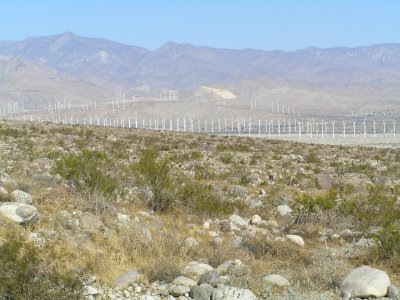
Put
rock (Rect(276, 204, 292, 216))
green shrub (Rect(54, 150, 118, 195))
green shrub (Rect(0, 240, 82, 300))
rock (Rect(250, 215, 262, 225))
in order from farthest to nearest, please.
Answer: rock (Rect(276, 204, 292, 216))
green shrub (Rect(54, 150, 118, 195))
rock (Rect(250, 215, 262, 225))
green shrub (Rect(0, 240, 82, 300))

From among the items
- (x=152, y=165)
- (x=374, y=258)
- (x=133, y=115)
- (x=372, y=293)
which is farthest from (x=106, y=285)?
(x=133, y=115)

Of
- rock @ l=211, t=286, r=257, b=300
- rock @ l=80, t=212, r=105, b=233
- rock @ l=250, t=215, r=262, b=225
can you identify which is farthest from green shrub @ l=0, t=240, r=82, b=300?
rock @ l=250, t=215, r=262, b=225

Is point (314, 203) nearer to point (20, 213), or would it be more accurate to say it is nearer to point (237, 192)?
point (237, 192)

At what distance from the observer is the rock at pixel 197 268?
6.96 meters

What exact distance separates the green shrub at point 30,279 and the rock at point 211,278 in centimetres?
155

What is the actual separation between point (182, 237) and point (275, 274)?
2123 millimetres

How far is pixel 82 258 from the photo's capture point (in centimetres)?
680

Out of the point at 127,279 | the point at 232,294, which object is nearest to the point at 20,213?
the point at 127,279

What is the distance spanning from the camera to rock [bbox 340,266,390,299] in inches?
250

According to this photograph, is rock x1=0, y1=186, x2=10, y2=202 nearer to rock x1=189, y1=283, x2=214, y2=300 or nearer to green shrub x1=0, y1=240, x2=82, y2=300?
green shrub x1=0, y1=240, x2=82, y2=300

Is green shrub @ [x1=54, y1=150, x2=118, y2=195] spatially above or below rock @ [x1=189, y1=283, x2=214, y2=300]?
above

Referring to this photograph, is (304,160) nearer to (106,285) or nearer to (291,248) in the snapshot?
(291,248)

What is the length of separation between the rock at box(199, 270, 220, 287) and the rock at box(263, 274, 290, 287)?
2.03ft

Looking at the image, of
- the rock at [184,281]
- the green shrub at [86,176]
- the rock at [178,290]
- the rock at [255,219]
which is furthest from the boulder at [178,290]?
the rock at [255,219]
